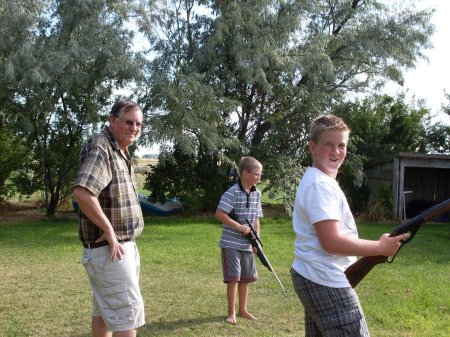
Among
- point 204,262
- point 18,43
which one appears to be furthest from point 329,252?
point 18,43

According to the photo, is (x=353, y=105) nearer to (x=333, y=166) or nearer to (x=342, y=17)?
(x=342, y=17)

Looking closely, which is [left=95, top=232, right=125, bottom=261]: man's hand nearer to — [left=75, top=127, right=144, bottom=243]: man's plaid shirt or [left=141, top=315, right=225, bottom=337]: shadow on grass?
[left=75, top=127, right=144, bottom=243]: man's plaid shirt

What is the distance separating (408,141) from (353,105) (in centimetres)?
300

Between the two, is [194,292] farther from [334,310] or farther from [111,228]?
[334,310]

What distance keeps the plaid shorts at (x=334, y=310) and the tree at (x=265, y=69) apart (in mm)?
11947

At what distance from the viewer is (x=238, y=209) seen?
5.58 meters

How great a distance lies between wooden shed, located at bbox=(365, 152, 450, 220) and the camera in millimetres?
16734

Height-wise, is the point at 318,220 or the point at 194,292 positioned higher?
the point at 318,220

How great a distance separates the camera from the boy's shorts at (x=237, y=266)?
5453mm

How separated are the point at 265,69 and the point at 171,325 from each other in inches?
505

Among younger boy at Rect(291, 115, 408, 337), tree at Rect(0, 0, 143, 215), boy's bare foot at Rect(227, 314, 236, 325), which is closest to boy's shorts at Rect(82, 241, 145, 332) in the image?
younger boy at Rect(291, 115, 408, 337)

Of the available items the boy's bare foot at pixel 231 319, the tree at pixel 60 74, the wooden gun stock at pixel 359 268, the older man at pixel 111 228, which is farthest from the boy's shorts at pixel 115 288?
the tree at pixel 60 74

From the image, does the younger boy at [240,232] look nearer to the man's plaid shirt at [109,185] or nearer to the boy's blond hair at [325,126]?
the man's plaid shirt at [109,185]

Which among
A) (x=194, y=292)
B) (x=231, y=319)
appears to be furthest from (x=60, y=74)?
(x=231, y=319)
